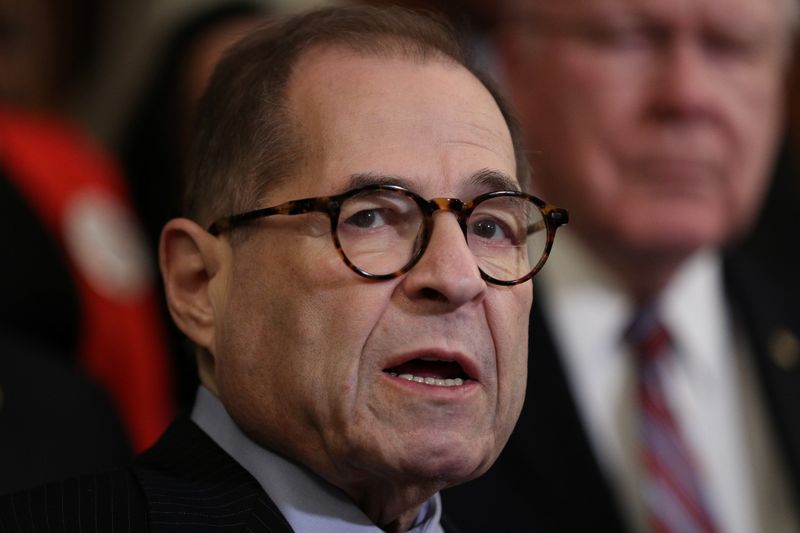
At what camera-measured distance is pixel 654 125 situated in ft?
8.98

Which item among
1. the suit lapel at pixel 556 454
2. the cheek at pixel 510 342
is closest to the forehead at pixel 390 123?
the cheek at pixel 510 342

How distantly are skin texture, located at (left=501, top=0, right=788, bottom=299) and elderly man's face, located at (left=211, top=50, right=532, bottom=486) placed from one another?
48.0 inches

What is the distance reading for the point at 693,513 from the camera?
249 centimetres

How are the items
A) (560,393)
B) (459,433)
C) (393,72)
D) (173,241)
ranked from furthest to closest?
(560,393) < (173,241) < (393,72) < (459,433)

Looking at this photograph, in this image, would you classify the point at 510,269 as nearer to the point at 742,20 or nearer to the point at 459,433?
the point at 459,433

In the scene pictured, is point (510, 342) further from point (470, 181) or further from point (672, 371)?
point (672, 371)

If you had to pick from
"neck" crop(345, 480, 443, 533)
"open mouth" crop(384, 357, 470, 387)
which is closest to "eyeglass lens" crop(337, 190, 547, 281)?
"open mouth" crop(384, 357, 470, 387)

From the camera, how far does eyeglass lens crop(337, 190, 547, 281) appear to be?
1461mm

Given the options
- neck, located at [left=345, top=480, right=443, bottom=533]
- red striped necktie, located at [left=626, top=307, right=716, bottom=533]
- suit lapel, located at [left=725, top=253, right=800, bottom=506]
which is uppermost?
neck, located at [left=345, top=480, right=443, bottom=533]

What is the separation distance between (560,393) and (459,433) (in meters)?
1.07

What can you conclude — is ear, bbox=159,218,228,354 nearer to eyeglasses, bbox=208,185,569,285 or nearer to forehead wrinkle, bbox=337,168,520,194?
eyeglasses, bbox=208,185,569,285

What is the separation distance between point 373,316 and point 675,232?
4.60ft

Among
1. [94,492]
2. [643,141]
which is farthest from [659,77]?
[94,492]

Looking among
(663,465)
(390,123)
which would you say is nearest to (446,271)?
(390,123)
